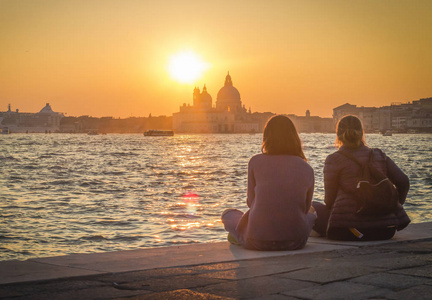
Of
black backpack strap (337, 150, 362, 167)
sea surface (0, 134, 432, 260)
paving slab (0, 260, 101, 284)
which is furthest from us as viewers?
sea surface (0, 134, 432, 260)

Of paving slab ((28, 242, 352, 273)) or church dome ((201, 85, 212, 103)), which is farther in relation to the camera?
church dome ((201, 85, 212, 103))

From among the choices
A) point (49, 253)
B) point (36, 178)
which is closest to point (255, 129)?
point (36, 178)

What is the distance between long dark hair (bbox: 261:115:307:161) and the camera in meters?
4.37

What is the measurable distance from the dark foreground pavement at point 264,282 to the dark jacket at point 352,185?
75cm

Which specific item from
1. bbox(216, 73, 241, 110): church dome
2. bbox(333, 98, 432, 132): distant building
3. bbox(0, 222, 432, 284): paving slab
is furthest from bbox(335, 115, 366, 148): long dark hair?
bbox(216, 73, 241, 110): church dome

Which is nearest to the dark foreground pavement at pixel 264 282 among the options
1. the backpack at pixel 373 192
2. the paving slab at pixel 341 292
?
the paving slab at pixel 341 292

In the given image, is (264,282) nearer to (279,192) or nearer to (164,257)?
(164,257)

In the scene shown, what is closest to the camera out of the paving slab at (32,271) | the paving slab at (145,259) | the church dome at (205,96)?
the paving slab at (32,271)

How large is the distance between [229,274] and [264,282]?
29 centimetres

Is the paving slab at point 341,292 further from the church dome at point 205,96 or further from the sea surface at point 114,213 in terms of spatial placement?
the church dome at point 205,96

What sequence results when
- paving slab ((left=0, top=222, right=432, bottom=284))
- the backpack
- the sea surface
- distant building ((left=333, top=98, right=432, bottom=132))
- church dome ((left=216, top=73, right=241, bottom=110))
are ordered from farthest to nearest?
church dome ((left=216, top=73, right=241, bottom=110))
distant building ((left=333, top=98, right=432, bottom=132))
the sea surface
the backpack
paving slab ((left=0, top=222, right=432, bottom=284))

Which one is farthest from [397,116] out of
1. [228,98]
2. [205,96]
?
[205,96]

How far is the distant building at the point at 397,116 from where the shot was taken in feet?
550

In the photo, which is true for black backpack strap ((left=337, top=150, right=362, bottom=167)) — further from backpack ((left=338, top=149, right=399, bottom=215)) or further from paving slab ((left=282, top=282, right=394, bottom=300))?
paving slab ((left=282, top=282, right=394, bottom=300))
